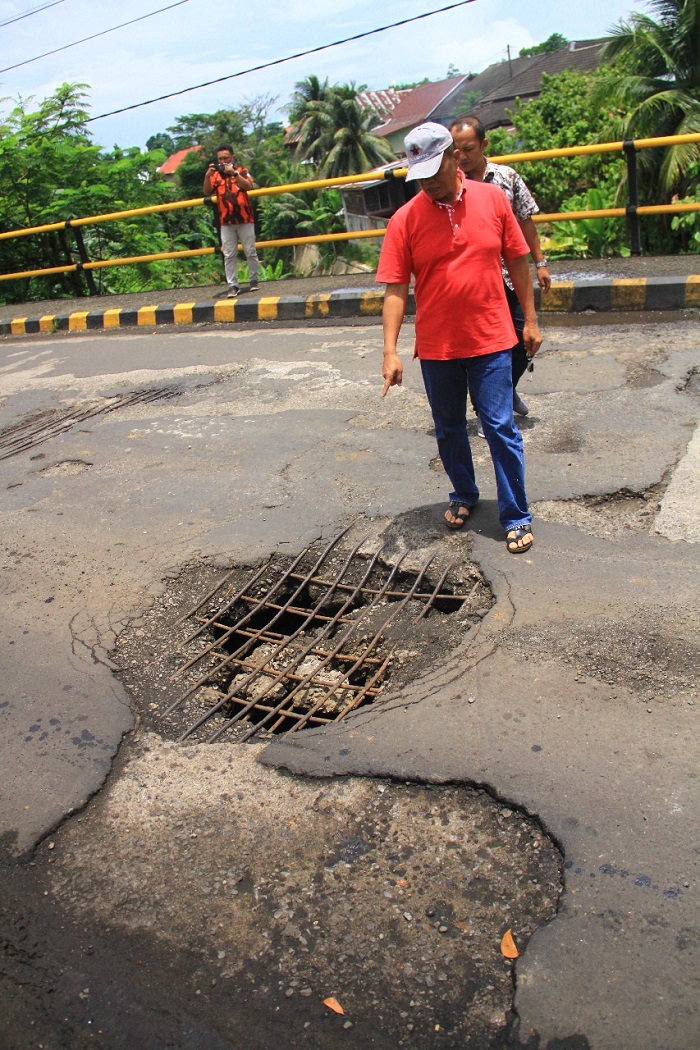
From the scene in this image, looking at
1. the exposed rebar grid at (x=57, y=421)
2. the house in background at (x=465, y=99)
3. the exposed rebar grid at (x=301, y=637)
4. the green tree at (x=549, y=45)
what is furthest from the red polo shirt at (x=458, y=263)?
the green tree at (x=549, y=45)

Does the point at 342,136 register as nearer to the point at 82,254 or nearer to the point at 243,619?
the point at 82,254

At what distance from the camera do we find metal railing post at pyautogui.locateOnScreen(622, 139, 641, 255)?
311 inches

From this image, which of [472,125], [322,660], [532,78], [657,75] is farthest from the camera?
[532,78]

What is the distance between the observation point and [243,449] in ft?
17.8

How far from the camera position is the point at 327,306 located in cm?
884

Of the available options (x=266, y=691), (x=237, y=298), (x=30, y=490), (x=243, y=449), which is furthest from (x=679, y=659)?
(x=237, y=298)

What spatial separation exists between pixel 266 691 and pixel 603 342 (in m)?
4.29

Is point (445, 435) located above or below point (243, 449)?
above

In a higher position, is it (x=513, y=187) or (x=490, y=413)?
(x=513, y=187)

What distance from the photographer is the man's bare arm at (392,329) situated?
364 centimetres

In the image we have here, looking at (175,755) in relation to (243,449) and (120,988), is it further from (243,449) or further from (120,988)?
(243,449)

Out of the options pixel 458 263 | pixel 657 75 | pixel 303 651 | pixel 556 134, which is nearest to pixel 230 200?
pixel 458 263

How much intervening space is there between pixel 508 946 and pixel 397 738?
83 centimetres

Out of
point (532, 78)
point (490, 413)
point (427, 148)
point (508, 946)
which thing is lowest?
point (508, 946)
